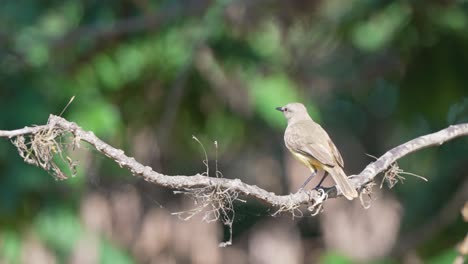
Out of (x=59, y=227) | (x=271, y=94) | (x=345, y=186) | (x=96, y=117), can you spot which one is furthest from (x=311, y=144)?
(x=59, y=227)

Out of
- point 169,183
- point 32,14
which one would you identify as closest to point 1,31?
point 32,14

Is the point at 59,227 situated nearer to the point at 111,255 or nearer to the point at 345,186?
the point at 111,255

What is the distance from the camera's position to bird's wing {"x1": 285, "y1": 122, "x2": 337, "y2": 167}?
4.83 m

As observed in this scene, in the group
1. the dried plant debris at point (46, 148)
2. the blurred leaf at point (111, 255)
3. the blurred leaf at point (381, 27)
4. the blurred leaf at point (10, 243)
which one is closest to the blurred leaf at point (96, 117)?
the blurred leaf at point (10, 243)

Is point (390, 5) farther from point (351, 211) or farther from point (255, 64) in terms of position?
point (351, 211)

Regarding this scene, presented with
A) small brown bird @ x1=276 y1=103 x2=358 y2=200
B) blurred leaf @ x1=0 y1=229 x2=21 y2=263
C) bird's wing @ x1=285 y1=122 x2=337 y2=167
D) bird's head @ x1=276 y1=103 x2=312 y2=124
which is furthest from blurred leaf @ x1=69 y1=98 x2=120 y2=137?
bird's wing @ x1=285 y1=122 x2=337 y2=167

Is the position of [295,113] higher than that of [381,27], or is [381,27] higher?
[381,27]

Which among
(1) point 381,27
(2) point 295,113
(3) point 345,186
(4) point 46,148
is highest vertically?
(1) point 381,27

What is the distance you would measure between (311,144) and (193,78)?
4461 millimetres

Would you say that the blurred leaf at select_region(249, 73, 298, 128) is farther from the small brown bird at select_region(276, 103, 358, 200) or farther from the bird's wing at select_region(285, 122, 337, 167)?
the bird's wing at select_region(285, 122, 337, 167)

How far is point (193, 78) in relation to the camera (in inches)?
366

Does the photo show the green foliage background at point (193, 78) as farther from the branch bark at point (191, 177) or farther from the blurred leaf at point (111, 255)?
the branch bark at point (191, 177)

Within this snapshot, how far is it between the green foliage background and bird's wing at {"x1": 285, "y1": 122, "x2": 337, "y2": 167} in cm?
247

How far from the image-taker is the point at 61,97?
8.12 meters
